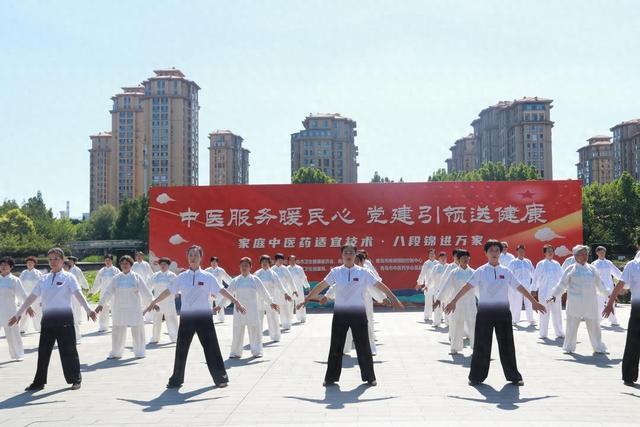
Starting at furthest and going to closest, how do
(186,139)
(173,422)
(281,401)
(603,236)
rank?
1. (186,139)
2. (603,236)
3. (281,401)
4. (173,422)

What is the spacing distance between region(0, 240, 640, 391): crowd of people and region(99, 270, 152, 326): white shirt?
2cm

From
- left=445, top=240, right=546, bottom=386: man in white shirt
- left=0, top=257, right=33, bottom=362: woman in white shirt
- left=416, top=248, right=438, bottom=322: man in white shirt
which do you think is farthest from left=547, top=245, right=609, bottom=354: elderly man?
left=0, top=257, right=33, bottom=362: woman in white shirt

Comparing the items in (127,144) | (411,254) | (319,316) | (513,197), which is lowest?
(319,316)

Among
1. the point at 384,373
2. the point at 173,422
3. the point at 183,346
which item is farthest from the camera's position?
the point at 384,373

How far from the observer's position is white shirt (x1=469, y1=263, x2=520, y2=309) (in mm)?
8570

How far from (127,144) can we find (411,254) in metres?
109

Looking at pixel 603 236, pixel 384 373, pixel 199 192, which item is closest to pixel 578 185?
pixel 199 192

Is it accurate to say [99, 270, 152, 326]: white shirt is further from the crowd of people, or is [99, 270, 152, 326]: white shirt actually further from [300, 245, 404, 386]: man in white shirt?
[300, 245, 404, 386]: man in white shirt

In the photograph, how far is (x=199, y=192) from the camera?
22547mm

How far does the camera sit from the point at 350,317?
861 cm

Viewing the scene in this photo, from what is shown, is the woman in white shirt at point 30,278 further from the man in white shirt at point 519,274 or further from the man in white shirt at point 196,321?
the man in white shirt at point 519,274

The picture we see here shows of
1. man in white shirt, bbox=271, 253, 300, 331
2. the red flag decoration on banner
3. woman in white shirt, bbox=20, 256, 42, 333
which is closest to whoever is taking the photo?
woman in white shirt, bbox=20, 256, 42, 333

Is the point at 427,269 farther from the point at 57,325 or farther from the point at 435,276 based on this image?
the point at 57,325

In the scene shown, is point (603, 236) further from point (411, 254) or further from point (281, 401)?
point (281, 401)
